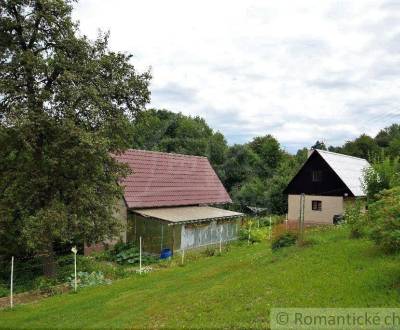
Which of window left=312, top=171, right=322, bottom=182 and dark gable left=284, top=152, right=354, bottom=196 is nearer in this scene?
dark gable left=284, top=152, right=354, bottom=196

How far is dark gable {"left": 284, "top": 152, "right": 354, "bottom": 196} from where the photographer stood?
34562mm

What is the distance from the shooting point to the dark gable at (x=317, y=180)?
3456 centimetres

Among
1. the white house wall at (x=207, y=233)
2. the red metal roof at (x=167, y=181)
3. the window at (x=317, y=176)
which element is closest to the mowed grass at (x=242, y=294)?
the white house wall at (x=207, y=233)

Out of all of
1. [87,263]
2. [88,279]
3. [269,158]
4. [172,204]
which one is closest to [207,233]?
[172,204]

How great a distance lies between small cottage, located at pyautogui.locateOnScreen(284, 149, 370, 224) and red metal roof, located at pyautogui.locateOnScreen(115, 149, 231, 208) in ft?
25.3

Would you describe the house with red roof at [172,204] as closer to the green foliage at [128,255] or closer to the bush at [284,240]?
the green foliage at [128,255]

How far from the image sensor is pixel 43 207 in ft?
55.3

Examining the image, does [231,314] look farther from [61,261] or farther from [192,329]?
[61,261]

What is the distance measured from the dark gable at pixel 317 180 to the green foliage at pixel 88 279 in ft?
77.1

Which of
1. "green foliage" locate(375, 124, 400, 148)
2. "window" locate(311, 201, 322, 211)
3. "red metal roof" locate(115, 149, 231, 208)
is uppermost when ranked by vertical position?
"green foliage" locate(375, 124, 400, 148)

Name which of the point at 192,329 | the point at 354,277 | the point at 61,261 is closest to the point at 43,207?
the point at 61,261

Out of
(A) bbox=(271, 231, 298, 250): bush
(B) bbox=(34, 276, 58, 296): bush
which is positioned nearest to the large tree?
(B) bbox=(34, 276, 58, 296): bush

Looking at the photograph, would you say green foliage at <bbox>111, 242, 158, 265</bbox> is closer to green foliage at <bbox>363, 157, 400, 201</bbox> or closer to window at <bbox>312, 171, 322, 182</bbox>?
green foliage at <bbox>363, 157, 400, 201</bbox>

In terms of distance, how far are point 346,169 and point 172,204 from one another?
1784cm
